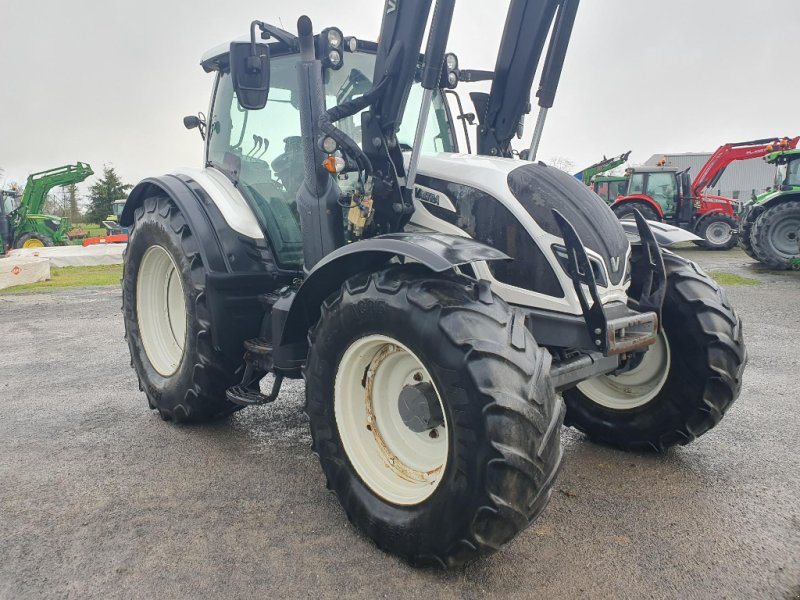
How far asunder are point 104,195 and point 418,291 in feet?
155

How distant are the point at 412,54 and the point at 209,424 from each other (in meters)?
2.69

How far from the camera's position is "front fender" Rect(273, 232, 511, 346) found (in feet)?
7.74

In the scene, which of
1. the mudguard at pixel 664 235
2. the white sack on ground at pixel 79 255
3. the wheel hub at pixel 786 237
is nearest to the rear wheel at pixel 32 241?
the white sack on ground at pixel 79 255

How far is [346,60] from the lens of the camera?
140 inches

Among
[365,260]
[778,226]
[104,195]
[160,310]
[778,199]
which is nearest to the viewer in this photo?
[365,260]

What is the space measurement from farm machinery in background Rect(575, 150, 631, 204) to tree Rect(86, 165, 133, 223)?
34.2 meters

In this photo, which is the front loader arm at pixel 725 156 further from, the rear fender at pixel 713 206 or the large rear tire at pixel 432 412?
the large rear tire at pixel 432 412

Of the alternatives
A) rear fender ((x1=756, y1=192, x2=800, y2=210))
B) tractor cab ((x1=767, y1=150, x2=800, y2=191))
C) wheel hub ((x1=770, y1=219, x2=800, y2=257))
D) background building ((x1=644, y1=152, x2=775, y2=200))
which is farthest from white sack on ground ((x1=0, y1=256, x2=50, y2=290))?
background building ((x1=644, y1=152, x2=775, y2=200))

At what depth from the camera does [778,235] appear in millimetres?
13789

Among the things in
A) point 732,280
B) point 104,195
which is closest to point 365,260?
point 732,280

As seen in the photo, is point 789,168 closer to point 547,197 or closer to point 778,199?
point 778,199

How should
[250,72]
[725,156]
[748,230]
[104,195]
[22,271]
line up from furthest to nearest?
[104,195] < [725,156] < [748,230] < [22,271] < [250,72]

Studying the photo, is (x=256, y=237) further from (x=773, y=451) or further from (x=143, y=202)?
(x=773, y=451)

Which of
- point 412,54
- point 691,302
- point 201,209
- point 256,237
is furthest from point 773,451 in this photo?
point 201,209
